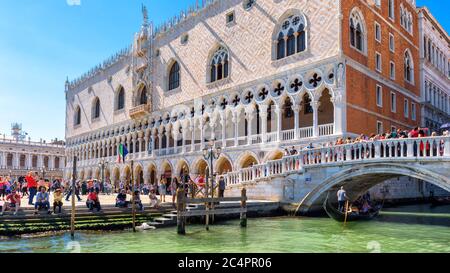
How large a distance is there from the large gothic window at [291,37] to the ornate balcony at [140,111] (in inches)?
417

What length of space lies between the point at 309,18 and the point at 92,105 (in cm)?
2212

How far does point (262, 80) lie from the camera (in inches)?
753

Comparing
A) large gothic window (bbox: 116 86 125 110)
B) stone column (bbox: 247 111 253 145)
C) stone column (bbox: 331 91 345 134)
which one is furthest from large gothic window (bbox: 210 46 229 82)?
large gothic window (bbox: 116 86 125 110)

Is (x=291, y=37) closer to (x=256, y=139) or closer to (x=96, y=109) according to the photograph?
(x=256, y=139)

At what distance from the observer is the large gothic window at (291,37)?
1794cm

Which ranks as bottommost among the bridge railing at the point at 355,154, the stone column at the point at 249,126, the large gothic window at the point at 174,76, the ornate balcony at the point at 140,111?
the bridge railing at the point at 355,154

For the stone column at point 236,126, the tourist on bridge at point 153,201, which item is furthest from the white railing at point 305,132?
the tourist on bridge at point 153,201

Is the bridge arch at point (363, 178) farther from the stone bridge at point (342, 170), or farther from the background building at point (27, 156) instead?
the background building at point (27, 156)

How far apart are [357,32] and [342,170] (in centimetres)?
719

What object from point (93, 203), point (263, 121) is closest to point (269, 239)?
point (93, 203)

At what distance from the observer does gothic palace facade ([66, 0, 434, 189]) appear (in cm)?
1688

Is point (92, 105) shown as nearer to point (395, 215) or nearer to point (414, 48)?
point (414, 48)

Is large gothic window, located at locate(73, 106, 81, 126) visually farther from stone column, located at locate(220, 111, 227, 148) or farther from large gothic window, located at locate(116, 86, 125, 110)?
stone column, located at locate(220, 111, 227, 148)
